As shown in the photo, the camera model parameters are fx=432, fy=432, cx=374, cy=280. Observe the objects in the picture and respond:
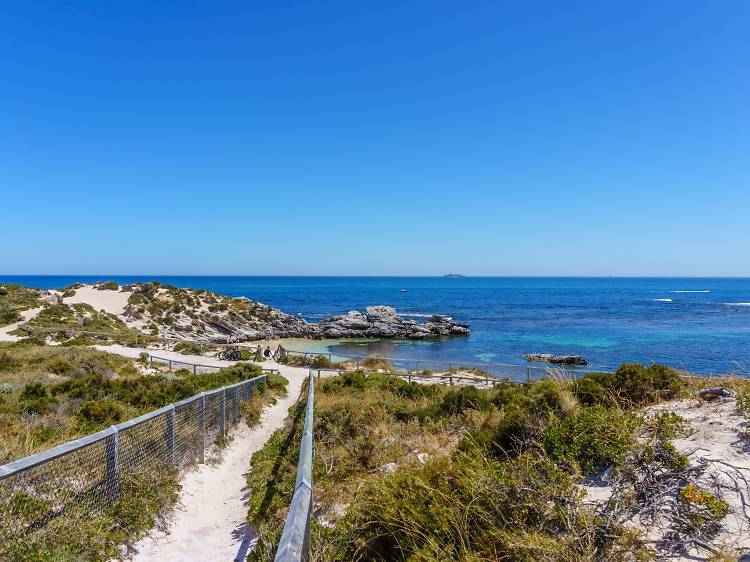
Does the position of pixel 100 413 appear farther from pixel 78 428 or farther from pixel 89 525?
pixel 89 525

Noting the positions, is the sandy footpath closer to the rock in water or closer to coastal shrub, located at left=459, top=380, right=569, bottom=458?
coastal shrub, located at left=459, top=380, right=569, bottom=458

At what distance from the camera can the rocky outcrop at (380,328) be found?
55.8 metres

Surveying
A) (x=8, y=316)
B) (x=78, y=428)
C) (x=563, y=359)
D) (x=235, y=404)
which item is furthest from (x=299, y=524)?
(x=8, y=316)

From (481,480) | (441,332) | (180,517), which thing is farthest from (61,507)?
(441,332)

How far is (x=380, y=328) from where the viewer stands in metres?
56.7

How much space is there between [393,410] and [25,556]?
783 centimetres

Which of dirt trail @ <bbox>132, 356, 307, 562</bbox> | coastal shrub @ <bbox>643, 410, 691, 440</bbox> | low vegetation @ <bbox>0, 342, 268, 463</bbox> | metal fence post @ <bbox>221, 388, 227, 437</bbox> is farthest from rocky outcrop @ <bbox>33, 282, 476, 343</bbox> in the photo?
coastal shrub @ <bbox>643, 410, 691, 440</bbox>

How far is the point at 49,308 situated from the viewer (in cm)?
4003

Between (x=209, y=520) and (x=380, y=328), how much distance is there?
1975 inches

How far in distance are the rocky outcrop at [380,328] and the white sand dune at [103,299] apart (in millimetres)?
21349

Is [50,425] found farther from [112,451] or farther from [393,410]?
[393,410]

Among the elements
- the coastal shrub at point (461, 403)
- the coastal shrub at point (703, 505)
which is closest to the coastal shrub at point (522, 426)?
the coastal shrub at point (703, 505)

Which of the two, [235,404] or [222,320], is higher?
[235,404]

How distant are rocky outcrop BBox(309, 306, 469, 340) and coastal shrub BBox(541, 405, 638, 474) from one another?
49.5 m
